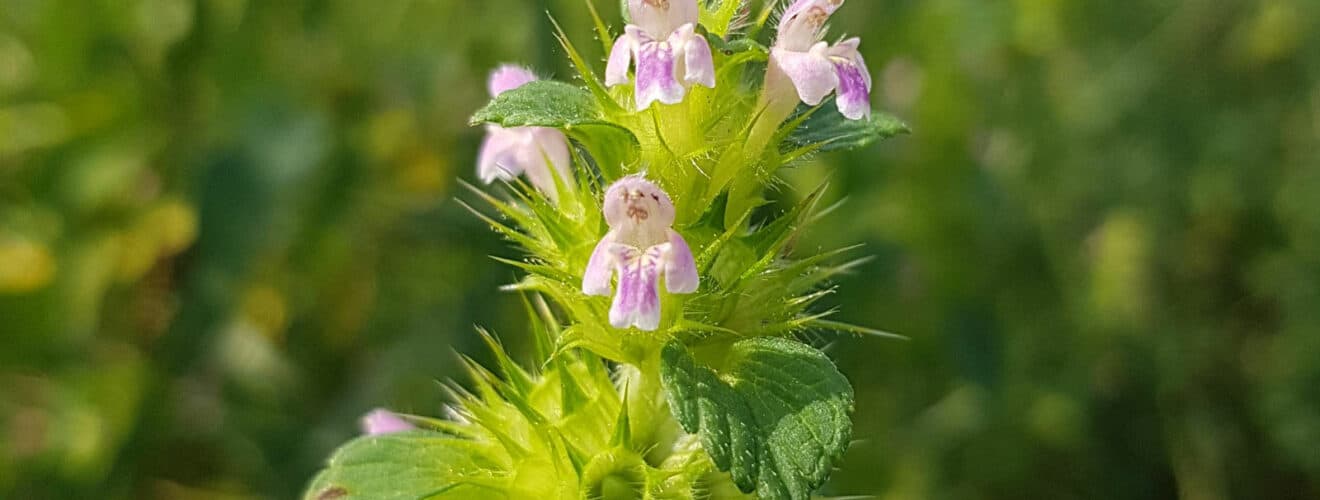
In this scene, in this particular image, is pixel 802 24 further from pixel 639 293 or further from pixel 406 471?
pixel 406 471

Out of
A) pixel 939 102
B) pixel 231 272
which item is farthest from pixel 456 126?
pixel 939 102

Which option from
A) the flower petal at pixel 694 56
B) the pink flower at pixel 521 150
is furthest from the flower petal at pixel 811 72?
the pink flower at pixel 521 150

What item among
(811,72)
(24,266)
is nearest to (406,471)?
(811,72)

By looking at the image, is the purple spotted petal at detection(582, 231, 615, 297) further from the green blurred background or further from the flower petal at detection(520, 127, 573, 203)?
the green blurred background

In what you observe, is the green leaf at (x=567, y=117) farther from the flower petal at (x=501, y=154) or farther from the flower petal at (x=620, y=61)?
the flower petal at (x=501, y=154)

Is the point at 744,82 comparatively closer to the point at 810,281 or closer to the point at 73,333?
the point at 810,281
